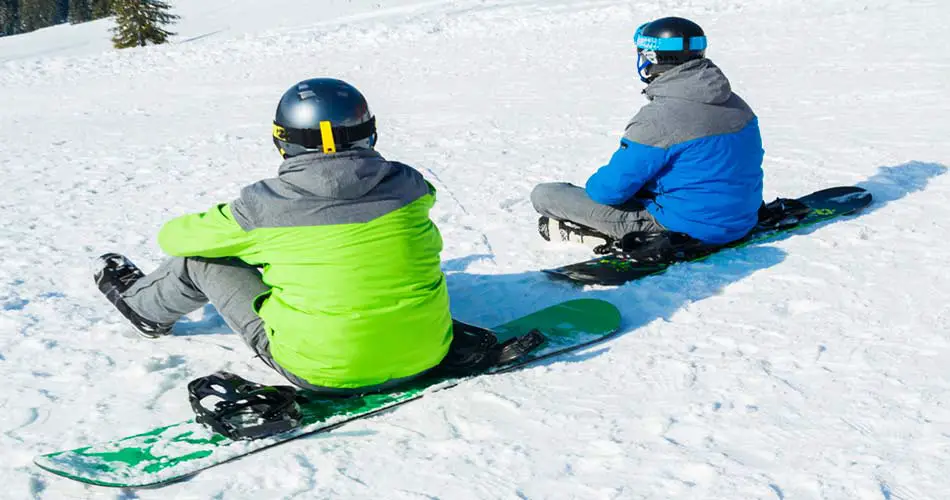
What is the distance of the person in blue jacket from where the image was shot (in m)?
5.09

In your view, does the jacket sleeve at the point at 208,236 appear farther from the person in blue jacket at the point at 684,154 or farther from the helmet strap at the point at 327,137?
the person in blue jacket at the point at 684,154

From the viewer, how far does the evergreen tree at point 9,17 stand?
2873 inches

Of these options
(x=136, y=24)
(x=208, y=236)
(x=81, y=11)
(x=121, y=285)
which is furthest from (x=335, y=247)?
(x=81, y=11)

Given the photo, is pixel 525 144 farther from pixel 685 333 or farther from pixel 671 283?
pixel 685 333

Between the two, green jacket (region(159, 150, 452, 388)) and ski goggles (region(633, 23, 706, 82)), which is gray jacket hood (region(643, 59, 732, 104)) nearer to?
ski goggles (region(633, 23, 706, 82))

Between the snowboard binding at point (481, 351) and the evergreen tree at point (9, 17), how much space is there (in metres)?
79.9

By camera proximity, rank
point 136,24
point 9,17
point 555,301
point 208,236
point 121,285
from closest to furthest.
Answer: point 208,236
point 121,285
point 555,301
point 136,24
point 9,17

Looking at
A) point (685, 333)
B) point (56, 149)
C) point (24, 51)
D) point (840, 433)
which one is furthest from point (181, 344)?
point (24, 51)

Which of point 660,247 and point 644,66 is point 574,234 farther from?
point 644,66

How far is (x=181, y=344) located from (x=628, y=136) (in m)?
2.70

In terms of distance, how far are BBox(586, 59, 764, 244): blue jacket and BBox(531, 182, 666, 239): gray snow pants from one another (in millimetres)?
100

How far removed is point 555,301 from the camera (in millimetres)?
4918

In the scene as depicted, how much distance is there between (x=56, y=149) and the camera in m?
9.00

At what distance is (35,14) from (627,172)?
81.7 m
